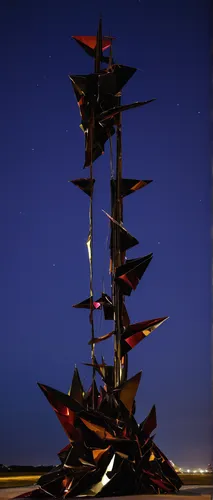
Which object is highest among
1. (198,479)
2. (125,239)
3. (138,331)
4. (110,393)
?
→ (125,239)

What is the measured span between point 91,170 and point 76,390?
1318 mm

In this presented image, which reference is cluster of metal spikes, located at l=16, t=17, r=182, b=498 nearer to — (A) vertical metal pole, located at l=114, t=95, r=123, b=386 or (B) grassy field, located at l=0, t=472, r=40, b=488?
(A) vertical metal pole, located at l=114, t=95, r=123, b=386

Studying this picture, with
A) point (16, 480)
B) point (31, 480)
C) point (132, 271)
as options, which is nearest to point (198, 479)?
point (31, 480)

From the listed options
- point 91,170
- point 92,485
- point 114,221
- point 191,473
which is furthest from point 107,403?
point 191,473

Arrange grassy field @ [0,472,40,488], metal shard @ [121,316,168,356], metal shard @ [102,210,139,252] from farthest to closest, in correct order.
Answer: grassy field @ [0,472,40,488]
metal shard @ [102,210,139,252]
metal shard @ [121,316,168,356]

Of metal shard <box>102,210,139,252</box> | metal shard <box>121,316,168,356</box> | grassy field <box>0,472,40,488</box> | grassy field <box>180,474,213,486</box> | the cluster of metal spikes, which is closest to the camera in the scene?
the cluster of metal spikes

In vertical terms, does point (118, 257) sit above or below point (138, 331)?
above

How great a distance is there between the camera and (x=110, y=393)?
398cm

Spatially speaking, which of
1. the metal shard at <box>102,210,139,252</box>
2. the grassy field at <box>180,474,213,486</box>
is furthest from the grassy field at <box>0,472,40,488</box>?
the metal shard at <box>102,210,139,252</box>

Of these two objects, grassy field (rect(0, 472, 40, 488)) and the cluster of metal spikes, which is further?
grassy field (rect(0, 472, 40, 488))

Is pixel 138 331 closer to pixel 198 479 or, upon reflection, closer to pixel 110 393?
pixel 110 393

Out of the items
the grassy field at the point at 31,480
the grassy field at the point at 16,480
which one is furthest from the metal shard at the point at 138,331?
the grassy field at the point at 16,480

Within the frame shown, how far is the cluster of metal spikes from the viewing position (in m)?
3.81

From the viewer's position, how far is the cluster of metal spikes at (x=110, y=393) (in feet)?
12.5
